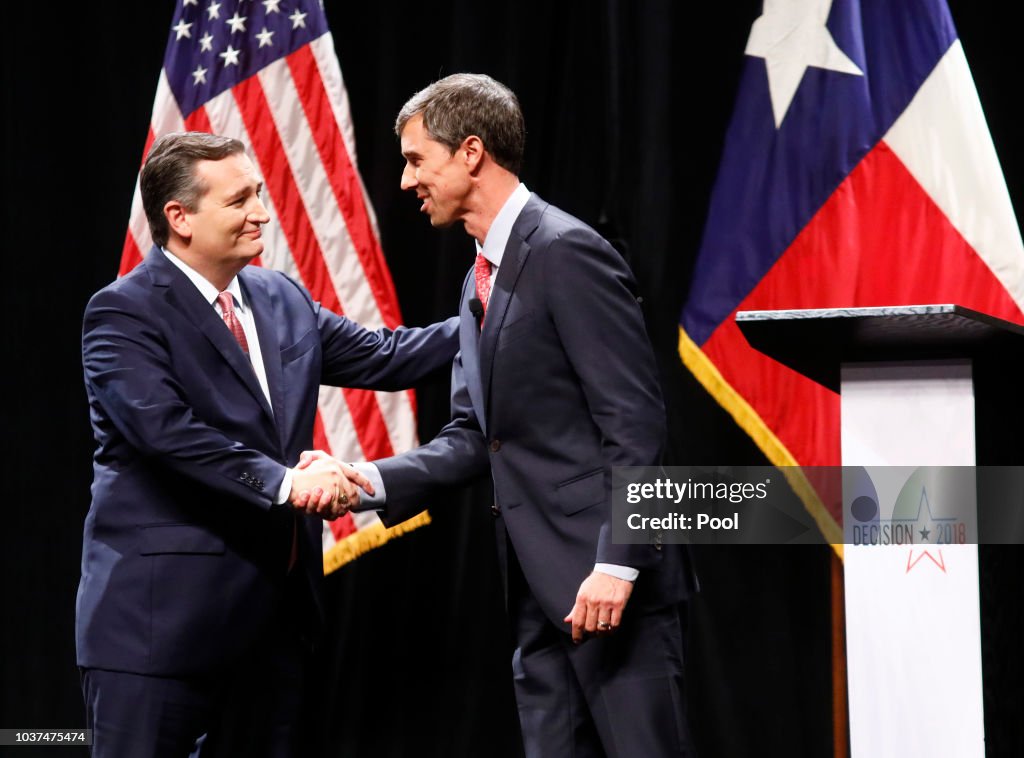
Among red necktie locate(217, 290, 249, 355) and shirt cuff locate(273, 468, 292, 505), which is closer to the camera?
shirt cuff locate(273, 468, 292, 505)

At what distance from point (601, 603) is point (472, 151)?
826mm

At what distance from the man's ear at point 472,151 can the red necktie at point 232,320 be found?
0.55m

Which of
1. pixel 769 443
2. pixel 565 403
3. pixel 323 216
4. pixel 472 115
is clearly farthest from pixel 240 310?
pixel 769 443

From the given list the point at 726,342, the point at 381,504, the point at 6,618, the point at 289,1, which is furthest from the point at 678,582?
the point at 6,618

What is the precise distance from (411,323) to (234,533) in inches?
52.5

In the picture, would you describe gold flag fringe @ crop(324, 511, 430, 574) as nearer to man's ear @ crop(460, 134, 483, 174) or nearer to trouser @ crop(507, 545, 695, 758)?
trouser @ crop(507, 545, 695, 758)

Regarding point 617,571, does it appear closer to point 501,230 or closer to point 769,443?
point 501,230

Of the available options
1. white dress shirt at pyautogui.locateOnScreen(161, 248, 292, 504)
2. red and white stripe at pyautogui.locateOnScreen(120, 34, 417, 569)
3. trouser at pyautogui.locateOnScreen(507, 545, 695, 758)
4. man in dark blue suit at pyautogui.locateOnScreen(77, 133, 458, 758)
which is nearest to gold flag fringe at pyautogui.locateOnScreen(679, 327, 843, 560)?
red and white stripe at pyautogui.locateOnScreen(120, 34, 417, 569)

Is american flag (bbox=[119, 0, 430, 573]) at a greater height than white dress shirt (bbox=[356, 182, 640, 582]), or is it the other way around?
american flag (bbox=[119, 0, 430, 573])

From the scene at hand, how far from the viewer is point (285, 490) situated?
214cm

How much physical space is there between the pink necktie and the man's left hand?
54cm

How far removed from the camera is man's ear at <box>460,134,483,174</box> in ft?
6.88

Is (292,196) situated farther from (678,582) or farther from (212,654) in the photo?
(678,582)

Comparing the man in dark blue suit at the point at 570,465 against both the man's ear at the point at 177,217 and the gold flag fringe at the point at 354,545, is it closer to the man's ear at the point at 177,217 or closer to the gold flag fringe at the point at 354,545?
the man's ear at the point at 177,217
